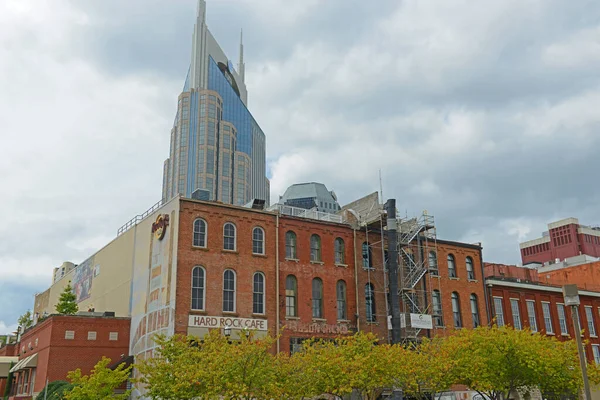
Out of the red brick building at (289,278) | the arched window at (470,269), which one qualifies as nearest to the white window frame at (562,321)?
the red brick building at (289,278)

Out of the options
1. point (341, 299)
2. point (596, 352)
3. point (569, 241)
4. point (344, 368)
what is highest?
point (569, 241)

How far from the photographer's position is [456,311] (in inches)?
1908

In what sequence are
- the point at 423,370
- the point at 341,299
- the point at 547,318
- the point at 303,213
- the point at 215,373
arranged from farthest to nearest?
the point at 547,318 < the point at 303,213 < the point at 341,299 < the point at 423,370 < the point at 215,373

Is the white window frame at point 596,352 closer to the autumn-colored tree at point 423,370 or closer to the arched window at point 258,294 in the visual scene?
the autumn-colored tree at point 423,370

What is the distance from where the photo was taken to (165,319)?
3612cm

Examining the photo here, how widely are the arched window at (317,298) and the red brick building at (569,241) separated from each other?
2343 inches

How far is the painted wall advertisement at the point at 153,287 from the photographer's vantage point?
120 ft

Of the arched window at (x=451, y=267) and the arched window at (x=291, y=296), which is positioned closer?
the arched window at (x=291, y=296)

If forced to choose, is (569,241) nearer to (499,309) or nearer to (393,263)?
(499,309)

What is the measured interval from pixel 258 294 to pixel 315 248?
606cm

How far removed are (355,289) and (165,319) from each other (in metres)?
14.2

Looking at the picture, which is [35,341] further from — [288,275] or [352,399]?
[352,399]

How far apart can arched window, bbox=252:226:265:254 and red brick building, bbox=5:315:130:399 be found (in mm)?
10295

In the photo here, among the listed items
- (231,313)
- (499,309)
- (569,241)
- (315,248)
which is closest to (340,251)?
(315,248)
